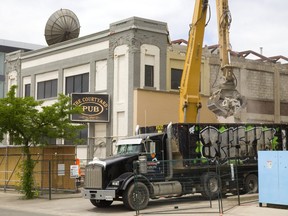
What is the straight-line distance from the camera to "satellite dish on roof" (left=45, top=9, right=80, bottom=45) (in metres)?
41.2

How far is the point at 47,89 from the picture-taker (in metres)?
40.0

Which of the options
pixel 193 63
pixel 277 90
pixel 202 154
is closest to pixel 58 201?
pixel 202 154

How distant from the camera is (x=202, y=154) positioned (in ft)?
70.8

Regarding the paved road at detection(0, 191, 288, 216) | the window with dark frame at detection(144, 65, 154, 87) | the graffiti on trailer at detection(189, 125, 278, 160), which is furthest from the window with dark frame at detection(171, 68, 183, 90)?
the paved road at detection(0, 191, 288, 216)

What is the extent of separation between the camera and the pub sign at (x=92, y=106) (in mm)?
33250

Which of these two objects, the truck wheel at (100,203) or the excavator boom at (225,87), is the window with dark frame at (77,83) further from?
the truck wheel at (100,203)

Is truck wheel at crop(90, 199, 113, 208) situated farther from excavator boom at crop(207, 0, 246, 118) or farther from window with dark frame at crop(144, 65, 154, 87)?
window with dark frame at crop(144, 65, 154, 87)

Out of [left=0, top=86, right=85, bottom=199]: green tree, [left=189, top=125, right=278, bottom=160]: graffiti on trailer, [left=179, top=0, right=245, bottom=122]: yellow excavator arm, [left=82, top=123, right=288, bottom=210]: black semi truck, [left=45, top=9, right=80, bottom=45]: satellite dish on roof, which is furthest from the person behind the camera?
[left=45, top=9, right=80, bottom=45]: satellite dish on roof

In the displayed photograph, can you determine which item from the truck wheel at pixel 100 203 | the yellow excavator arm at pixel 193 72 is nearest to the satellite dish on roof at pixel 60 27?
the yellow excavator arm at pixel 193 72

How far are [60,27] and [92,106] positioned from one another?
1064 centimetres

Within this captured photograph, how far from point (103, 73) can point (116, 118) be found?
366 cm

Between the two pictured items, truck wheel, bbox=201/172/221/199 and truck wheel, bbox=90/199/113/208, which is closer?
truck wheel, bbox=90/199/113/208

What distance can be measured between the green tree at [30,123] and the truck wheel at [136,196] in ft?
23.2

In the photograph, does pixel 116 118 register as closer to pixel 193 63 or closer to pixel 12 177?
pixel 12 177
